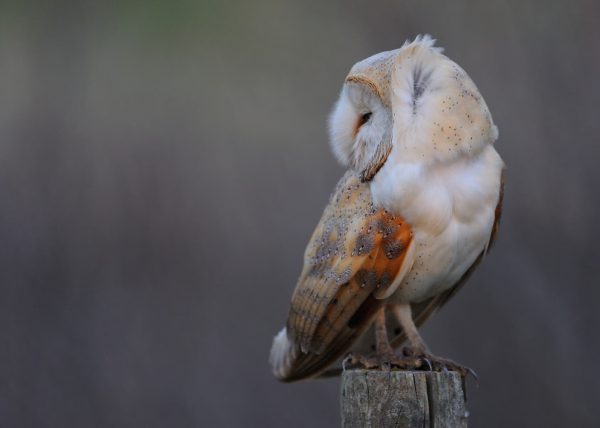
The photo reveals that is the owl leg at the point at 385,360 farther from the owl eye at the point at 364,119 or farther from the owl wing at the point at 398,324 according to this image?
the owl eye at the point at 364,119

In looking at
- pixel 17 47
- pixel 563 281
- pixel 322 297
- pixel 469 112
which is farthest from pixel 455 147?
pixel 17 47

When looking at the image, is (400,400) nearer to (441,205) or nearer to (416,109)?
(441,205)

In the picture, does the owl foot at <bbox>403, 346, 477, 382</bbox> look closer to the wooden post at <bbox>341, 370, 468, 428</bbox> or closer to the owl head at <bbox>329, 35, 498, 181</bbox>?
the wooden post at <bbox>341, 370, 468, 428</bbox>

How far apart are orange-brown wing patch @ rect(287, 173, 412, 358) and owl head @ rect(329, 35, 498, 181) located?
0.26 feet

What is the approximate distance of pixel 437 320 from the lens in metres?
2.35

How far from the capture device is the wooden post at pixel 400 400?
1310 mm

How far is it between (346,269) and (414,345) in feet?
0.74

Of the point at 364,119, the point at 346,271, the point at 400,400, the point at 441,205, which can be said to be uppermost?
the point at 364,119

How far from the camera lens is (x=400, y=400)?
132cm

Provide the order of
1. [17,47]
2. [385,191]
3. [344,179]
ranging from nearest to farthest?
1. [385,191]
2. [344,179]
3. [17,47]

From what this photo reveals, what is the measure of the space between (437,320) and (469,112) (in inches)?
40.4

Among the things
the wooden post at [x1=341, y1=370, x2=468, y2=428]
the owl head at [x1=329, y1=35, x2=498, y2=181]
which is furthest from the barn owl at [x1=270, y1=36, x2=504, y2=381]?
the wooden post at [x1=341, y1=370, x2=468, y2=428]

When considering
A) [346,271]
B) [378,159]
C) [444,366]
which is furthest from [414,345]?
[378,159]

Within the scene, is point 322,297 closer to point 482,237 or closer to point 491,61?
point 482,237
